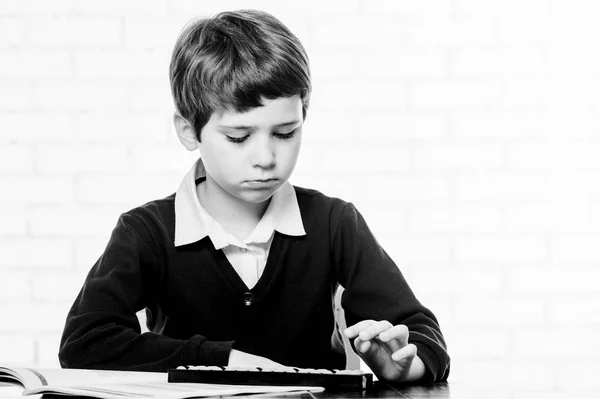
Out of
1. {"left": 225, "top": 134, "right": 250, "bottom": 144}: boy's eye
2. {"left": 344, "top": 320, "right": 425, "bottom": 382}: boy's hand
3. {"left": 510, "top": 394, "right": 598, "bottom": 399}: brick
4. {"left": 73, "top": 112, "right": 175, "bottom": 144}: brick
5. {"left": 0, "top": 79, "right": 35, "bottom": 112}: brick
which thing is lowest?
{"left": 510, "top": 394, "right": 598, "bottom": 399}: brick

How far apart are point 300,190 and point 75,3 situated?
126 centimetres

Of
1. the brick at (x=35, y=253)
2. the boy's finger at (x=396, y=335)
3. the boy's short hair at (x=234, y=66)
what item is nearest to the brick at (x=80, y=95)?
the brick at (x=35, y=253)

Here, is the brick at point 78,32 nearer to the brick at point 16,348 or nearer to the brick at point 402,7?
the brick at point 402,7

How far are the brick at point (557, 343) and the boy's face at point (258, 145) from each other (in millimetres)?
1402

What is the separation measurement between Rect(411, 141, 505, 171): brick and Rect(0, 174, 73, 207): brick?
0.96 meters

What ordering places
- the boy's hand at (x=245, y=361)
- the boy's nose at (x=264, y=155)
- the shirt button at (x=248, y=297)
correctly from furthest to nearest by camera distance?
the shirt button at (x=248, y=297)
the boy's nose at (x=264, y=155)
the boy's hand at (x=245, y=361)

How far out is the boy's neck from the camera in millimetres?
1399

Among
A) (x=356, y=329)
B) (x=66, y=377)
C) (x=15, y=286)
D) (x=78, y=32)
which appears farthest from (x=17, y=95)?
(x=356, y=329)

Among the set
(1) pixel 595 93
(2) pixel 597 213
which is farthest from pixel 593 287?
(1) pixel 595 93

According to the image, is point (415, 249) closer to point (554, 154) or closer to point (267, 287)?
point (554, 154)

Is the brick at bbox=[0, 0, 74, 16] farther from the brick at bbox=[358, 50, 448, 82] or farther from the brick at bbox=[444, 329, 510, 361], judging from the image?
the brick at bbox=[444, 329, 510, 361]

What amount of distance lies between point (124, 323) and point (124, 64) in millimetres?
1341

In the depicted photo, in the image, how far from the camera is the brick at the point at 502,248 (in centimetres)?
239

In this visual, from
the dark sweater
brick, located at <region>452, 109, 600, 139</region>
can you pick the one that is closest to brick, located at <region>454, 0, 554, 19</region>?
brick, located at <region>452, 109, 600, 139</region>
